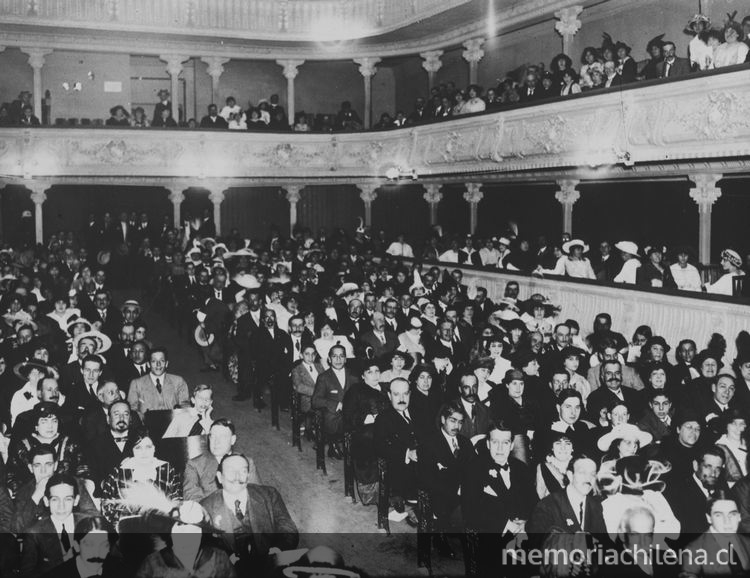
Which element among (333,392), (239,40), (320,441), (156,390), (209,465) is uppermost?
(239,40)

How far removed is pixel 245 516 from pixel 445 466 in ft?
6.38

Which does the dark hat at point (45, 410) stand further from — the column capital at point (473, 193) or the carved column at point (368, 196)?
the carved column at point (368, 196)

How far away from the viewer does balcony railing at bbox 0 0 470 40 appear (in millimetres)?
19234

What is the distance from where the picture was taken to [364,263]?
16.9 m

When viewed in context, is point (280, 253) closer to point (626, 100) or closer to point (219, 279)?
point (219, 279)

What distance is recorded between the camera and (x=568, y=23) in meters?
16.6

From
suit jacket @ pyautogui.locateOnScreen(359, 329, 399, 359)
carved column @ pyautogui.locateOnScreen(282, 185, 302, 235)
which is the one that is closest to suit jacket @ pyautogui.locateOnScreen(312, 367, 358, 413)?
suit jacket @ pyautogui.locateOnScreen(359, 329, 399, 359)

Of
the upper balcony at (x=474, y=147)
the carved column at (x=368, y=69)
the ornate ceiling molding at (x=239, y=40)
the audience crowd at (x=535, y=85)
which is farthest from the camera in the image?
the carved column at (x=368, y=69)

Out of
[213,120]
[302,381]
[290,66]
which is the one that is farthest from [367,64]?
[302,381]

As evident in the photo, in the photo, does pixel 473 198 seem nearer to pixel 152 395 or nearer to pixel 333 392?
pixel 333 392

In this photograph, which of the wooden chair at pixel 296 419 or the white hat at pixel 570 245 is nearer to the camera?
the wooden chair at pixel 296 419

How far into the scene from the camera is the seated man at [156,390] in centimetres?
831

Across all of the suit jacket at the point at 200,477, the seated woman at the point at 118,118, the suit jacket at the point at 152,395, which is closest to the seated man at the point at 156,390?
the suit jacket at the point at 152,395

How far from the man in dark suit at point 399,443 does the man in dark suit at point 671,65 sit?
7699 millimetres
